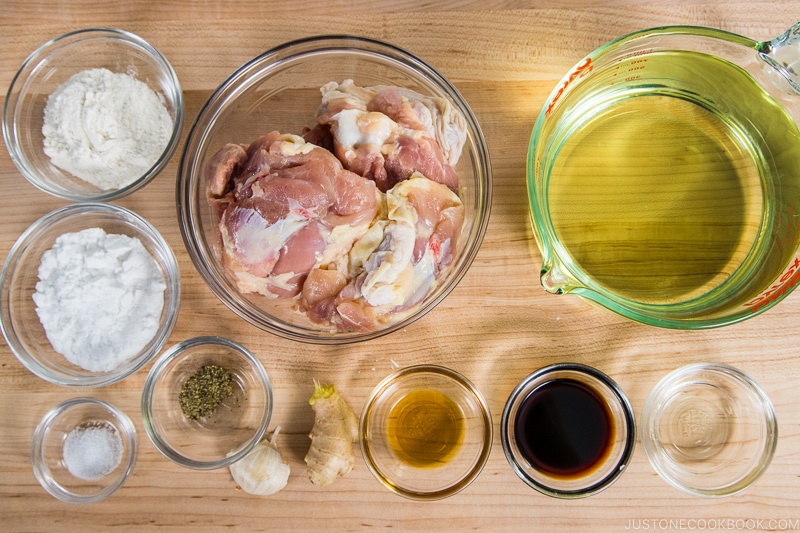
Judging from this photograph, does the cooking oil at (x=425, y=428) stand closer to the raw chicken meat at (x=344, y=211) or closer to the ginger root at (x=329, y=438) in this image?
the ginger root at (x=329, y=438)

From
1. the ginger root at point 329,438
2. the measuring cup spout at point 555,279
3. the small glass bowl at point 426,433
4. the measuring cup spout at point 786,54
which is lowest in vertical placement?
the ginger root at point 329,438

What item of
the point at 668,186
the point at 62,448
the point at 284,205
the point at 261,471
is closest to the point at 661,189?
the point at 668,186

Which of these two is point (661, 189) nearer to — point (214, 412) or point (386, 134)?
point (386, 134)

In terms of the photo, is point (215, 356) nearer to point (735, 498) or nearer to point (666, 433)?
point (666, 433)

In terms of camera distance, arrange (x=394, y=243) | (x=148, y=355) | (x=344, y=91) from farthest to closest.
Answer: (x=148, y=355), (x=344, y=91), (x=394, y=243)

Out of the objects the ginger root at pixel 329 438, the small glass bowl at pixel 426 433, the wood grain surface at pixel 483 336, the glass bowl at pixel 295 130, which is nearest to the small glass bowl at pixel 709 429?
the wood grain surface at pixel 483 336

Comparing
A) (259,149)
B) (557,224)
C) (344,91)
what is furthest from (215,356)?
(557,224)
